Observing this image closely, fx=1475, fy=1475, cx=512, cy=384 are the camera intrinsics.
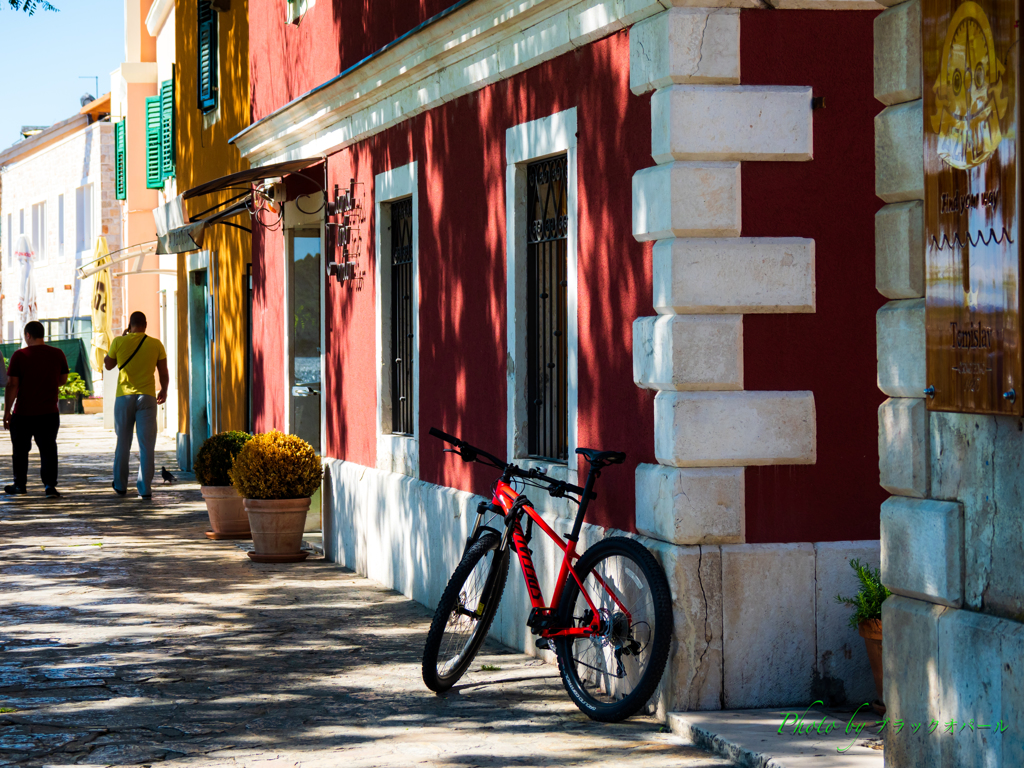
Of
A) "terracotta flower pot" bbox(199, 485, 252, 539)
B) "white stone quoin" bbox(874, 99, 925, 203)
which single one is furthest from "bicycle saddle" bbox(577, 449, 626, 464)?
"terracotta flower pot" bbox(199, 485, 252, 539)

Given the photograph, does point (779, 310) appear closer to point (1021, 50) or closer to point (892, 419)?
point (892, 419)

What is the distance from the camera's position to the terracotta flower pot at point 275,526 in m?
11.5

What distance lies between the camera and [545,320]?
830 centimetres

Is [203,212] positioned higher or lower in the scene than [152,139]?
lower

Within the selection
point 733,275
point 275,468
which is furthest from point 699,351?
point 275,468

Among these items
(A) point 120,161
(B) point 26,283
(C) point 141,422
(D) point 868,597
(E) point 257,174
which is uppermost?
(A) point 120,161

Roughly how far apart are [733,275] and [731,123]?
67 centimetres

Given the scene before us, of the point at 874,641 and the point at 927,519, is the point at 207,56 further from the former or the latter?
the point at 927,519

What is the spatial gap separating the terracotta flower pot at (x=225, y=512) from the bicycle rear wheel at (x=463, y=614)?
6.24 m

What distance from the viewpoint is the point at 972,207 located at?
458cm

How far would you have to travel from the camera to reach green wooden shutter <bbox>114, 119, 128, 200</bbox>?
31688 millimetres

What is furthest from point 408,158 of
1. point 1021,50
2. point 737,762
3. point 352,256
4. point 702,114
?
point 1021,50

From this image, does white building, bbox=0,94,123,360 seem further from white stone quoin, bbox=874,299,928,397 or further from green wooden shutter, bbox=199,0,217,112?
white stone quoin, bbox=874,299,928,397

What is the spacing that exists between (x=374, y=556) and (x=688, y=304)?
493cm
